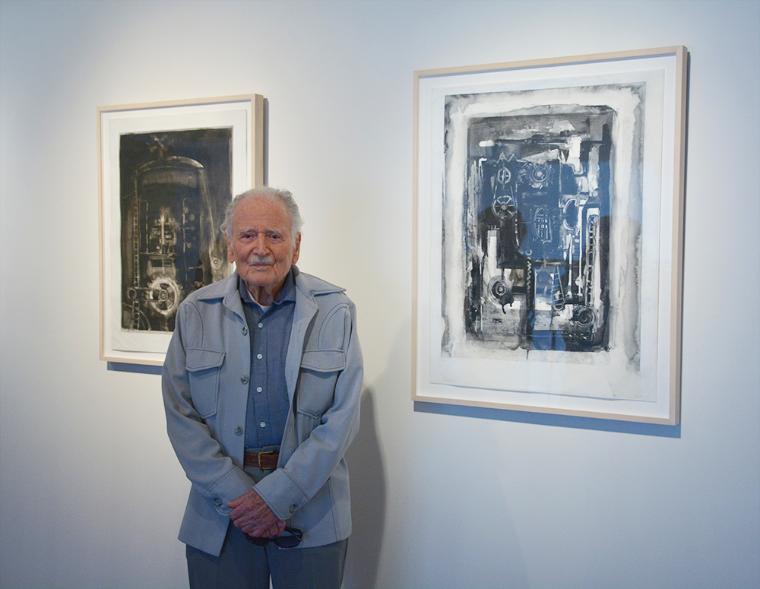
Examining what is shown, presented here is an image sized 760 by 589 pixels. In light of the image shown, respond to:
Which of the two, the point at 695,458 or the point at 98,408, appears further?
the point at 98,408

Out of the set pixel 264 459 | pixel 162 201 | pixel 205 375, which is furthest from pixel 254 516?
pixel 162 201

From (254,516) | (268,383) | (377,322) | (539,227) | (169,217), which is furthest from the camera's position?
(169,217)

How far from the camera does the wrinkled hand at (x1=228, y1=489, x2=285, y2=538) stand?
68.8 inches

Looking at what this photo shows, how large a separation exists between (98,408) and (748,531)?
79.9 inches

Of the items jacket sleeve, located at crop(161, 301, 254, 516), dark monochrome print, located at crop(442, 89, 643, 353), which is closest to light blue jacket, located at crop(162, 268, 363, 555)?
jacket sleeve, located at crop(161, 301, 254, 516)

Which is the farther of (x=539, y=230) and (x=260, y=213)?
(x=539, y=230)

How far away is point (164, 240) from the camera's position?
7.83 ft

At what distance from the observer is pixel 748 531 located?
181 cm

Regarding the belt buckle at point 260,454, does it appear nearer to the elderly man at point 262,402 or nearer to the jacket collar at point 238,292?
the elderly man at point 262,402

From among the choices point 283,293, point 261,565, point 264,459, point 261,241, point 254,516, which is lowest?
point 261,565

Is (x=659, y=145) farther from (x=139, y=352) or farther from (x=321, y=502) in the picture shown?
(x=139, y=352)

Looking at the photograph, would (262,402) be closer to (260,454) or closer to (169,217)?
(260,454)

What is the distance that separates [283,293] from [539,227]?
69cm

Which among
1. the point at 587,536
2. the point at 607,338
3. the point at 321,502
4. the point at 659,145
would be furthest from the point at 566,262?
the point at 321,502
